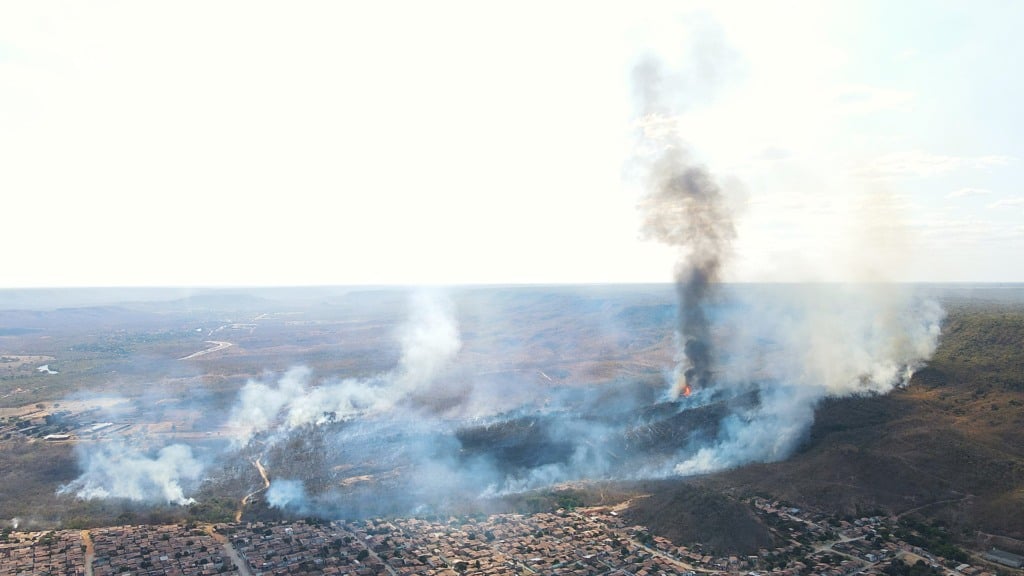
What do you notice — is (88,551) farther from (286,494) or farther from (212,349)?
(212,349)

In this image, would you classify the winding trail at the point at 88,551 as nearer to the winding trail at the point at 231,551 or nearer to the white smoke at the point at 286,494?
the winding trail at the point at 231,551

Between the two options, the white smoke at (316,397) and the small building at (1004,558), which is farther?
the white smoke at (316,397)

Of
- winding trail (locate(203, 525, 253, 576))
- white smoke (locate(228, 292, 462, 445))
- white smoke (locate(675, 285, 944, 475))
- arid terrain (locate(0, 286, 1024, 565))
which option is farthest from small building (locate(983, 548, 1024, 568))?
white smoke (locate(228, 292, 462, 445))

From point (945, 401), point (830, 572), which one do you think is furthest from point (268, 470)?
point (945, 401)

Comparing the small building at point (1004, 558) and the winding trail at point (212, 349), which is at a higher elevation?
the winding trail at point (212, 349)

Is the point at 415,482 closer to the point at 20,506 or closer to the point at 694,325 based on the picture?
the point at 20,506

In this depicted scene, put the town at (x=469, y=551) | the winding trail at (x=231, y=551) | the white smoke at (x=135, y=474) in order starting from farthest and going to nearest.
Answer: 1. the white smoke at (x=135, y=474)
2. the town at (x=469, y=551)
3. the winding trail at (x=231, y=551)

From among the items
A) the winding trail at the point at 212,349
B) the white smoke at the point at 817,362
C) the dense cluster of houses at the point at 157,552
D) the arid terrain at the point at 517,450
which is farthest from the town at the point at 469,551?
the winding trail at the point at 212,349

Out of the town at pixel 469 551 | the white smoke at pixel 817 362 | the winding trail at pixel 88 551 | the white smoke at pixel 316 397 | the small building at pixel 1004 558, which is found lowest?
the small building at pixel 1004 558
